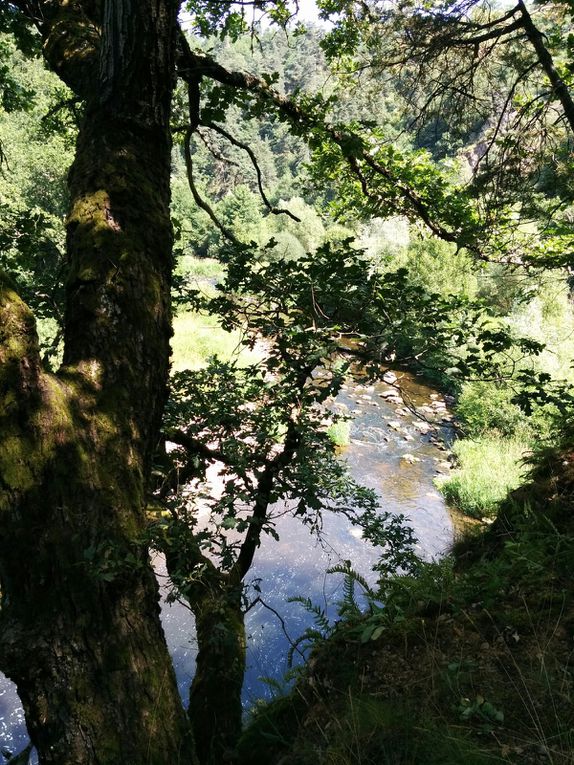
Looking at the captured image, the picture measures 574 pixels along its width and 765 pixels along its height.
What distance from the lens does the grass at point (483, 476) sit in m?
9.45

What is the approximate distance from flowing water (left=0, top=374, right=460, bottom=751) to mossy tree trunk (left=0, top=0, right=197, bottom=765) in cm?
117

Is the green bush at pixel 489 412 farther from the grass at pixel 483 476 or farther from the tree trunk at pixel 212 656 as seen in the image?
the tree trunk at pixel 212 656

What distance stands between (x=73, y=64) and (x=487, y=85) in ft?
13.5

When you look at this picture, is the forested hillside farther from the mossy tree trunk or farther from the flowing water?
the flowing water

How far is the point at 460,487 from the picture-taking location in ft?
32.7

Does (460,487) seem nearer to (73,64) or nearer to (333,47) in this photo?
(333,47)

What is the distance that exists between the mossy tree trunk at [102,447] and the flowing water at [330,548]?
1.17 m

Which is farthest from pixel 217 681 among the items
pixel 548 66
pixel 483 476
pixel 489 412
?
pixel 489 412

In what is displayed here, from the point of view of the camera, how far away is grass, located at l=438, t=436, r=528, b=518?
945 centimetres

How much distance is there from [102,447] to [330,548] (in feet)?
24.6

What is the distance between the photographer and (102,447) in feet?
5.44

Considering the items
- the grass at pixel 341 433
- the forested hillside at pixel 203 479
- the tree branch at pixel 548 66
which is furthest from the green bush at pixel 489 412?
the tree branch at pixel 548 66

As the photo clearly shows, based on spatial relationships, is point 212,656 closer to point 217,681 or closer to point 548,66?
point 217,681

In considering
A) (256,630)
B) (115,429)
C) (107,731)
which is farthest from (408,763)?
(256,630)
